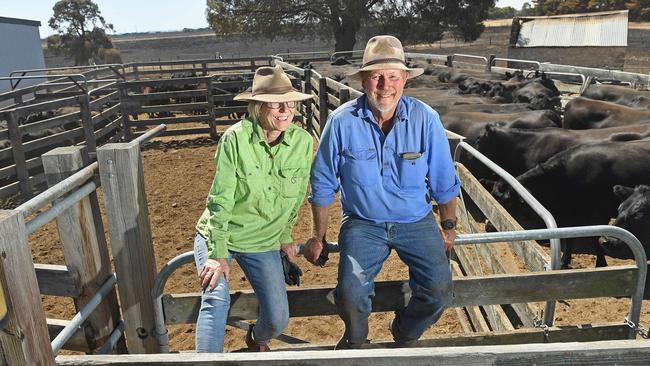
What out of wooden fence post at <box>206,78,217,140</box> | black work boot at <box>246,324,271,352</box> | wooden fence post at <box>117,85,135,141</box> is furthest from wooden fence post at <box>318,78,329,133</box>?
black work boot at <box>246,324,271,352</box>

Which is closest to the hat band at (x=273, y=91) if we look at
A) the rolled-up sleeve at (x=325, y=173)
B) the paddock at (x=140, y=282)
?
the rolled-up sleeve at (x=325, y=173)

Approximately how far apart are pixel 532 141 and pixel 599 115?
2517mm

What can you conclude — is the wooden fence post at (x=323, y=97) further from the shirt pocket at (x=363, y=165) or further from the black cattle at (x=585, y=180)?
the shirt pocket at (x=363, y=165)

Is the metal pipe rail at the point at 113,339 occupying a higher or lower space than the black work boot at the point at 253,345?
higher

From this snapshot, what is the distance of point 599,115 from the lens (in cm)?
883

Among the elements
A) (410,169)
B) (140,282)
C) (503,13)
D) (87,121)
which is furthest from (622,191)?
(503,13)

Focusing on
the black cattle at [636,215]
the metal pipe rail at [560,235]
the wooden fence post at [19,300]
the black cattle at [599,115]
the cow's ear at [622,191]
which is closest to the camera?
the wooden fence post at [19,300]

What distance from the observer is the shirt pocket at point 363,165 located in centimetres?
228

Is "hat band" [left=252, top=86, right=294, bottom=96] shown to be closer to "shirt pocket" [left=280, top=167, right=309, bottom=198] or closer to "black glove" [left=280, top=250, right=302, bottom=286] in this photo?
"shirt pocket" [left=280, top=167, right=309, bottom=198]

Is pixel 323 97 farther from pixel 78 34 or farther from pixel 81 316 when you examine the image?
pixel 78 34

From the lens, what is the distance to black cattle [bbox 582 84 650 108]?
10.0 metres

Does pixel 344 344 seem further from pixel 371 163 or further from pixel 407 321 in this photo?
pixel 371 163

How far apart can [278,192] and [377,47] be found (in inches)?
35.0

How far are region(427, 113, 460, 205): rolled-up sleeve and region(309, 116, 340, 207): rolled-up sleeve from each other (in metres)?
0.47
